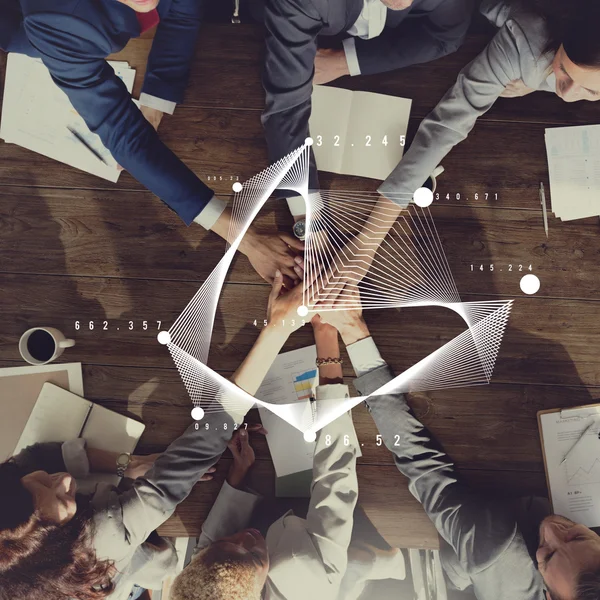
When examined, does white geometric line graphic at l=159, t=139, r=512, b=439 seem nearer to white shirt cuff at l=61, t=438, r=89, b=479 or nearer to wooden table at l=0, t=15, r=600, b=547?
wooden table at l=0, t=15, r=600, b=547

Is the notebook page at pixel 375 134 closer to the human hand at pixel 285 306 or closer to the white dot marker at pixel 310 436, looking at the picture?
the human hand at pixel 285 306

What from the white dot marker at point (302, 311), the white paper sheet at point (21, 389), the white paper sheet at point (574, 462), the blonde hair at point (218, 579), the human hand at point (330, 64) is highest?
the human hand at point (330, 64)

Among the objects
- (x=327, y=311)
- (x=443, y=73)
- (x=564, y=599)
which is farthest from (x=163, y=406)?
(x=443, y=73)

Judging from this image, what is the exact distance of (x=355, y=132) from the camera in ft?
4.38

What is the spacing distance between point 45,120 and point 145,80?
333mm

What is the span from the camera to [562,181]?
4.35 ft

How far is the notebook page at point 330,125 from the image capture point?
1332 millimetres

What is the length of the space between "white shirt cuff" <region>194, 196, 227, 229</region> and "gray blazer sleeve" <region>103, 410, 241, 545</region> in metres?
0.55

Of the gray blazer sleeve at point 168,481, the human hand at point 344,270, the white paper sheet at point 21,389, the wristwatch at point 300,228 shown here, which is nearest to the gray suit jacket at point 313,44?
the wristwatch at point 300,228

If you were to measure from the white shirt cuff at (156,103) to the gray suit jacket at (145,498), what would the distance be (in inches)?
36.3

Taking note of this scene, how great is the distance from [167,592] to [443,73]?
170 cm

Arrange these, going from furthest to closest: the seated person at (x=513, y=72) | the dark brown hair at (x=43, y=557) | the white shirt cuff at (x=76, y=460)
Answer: the white shirt cuff at (x=76, y=460) → the dark brown hair at (x=43, y=557) → the seated person at (x=513, y=72)

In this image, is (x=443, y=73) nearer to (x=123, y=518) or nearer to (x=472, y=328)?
(x=472, y=328)

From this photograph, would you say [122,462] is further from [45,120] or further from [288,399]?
[45,120]
